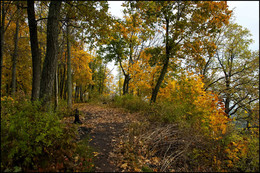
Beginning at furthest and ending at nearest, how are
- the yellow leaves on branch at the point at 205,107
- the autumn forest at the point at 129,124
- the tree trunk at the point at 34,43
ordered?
the tree trunk at the point at 34,43, the yellow leaves on branch at the point at 205,107, the autumn forest at the point at 129,124

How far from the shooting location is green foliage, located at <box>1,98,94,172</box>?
2.32 meters

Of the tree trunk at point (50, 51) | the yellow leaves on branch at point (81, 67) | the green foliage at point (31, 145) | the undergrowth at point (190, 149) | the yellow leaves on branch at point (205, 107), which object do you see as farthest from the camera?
the yellow leaves on branch at point (81, 67)

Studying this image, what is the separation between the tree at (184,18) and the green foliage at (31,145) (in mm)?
7527

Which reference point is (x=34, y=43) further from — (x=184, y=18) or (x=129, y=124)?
(x=184, y=18)

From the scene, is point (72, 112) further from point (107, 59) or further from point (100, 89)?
point (100, 89)

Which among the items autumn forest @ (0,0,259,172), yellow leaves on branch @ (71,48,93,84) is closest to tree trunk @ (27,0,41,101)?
autumn forest @ (0,0,259,172)

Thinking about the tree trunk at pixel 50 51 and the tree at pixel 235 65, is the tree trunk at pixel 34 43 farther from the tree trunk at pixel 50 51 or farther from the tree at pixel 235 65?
the tree at pixel 235 65

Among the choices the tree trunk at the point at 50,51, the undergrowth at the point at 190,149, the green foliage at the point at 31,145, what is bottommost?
the undergrowth at the point at 190,149

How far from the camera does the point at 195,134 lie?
460 cm

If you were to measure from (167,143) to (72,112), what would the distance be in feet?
18.3

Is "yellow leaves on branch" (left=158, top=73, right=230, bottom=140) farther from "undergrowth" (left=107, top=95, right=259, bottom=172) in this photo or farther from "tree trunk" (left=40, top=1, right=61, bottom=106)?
"tree trunk" (left=40, top=1, right=61, bottom=106)

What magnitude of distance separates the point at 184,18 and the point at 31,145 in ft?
31.2

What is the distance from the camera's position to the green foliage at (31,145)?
2324mm

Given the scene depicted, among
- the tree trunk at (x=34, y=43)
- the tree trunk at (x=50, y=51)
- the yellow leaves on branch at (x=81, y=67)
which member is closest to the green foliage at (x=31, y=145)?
the tree trunk at (x=50, y=51)
